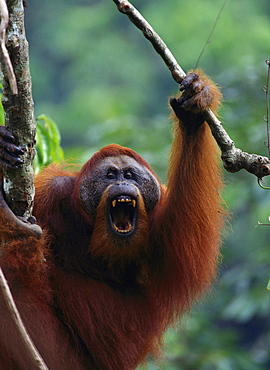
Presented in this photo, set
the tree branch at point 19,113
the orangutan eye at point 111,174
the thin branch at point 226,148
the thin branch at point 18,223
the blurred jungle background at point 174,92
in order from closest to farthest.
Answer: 1. the tree branch at point 19,113
2. the thin branch at point 226,148
3. the thin branch at point 18,223
4. the orangutan eye at point 111,174
5. the blurred jungle background at point 174,92

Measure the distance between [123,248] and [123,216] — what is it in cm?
23

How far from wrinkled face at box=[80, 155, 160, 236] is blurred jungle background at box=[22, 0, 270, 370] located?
1.49 m

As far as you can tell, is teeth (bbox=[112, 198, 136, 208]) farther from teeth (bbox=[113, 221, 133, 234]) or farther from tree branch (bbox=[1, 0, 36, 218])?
tree branch (bbox=[1, 0, 36, 218])

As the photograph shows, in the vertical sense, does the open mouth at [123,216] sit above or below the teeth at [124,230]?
above

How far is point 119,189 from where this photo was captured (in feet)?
14.0

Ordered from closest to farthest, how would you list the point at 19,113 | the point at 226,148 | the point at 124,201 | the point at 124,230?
the point at 19,113
the point at 226,148
the point at 124,201
the point at 124,230

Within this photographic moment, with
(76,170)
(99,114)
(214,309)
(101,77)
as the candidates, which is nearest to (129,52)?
(101,77)

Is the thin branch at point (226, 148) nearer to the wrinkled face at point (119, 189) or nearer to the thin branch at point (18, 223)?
the wrinkled face at point (119, 189)

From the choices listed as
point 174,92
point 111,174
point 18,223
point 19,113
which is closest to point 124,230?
point 111,174

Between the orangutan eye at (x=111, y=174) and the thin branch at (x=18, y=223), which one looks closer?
the thin branch at (x=18, y=223)

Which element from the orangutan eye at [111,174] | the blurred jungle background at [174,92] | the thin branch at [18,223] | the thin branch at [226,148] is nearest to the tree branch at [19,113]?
the thin branch at [18,223]

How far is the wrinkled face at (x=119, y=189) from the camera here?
4332 millimetres

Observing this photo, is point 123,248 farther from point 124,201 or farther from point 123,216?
point 124,201

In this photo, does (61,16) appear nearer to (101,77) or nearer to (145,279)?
(101,77)
